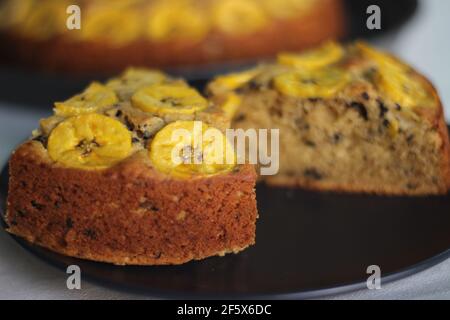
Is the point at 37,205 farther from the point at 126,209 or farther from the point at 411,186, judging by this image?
the point at 411,186

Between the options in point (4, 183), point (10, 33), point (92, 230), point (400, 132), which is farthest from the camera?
point (10, 33)

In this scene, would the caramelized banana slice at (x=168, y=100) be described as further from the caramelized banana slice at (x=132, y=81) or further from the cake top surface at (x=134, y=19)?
the cake top surface at (x=134, y=19)

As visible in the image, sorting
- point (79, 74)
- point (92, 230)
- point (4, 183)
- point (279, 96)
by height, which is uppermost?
point (79, 74)

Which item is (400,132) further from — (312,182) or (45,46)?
(45,46)

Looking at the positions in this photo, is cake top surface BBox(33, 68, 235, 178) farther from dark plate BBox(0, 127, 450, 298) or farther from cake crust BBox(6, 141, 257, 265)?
dark plate BBox(0, 127, 450, 298)

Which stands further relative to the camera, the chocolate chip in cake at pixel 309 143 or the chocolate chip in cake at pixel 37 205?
the chocolate chip in cake at pixel 309 143

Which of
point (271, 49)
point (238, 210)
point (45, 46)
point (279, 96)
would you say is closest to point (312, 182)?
point (279, 96)

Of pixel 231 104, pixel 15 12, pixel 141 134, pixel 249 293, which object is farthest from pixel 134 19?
pixel 249 293

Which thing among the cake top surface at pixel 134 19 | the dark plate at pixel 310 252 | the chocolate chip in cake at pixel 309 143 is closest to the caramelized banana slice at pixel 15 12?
the cake top surface at pixel 134 19
